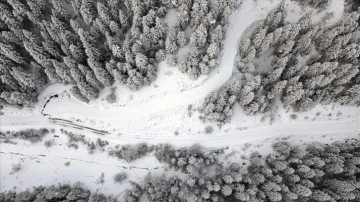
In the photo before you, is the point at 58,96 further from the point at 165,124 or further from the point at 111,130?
the point at 165,124

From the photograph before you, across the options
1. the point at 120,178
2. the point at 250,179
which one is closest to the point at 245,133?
the point at 250,179

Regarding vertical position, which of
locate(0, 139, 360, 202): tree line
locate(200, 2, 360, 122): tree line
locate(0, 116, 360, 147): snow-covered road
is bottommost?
locate(0, 139, 360, 202): tree line

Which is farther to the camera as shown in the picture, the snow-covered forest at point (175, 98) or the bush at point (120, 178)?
the bush at point (120, 178)

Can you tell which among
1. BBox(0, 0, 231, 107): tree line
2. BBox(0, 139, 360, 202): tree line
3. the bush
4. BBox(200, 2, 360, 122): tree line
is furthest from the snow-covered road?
BBox(0, 0, 231, 107): tree line

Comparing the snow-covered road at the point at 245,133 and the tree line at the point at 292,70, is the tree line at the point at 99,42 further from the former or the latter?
the snow-covered road at the point at 245,133

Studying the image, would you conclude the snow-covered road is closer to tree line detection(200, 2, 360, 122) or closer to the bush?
tree line detection(200, 2, 360, 122)

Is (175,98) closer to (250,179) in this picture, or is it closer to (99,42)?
(99,42)

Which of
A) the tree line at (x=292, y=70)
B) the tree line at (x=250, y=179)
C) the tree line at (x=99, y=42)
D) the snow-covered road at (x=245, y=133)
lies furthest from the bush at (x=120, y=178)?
the tree line at (x=292, y=70)

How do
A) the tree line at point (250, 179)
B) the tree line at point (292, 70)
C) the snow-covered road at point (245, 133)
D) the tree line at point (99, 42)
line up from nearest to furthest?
the tree line at point (250, 179) < the tree line at point (292, 70) < the tree line at point (99, 42) < the snow-covered road at point (245, 133)
